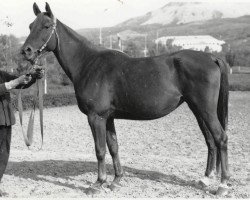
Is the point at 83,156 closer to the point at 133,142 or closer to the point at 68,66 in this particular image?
the point at 133,142

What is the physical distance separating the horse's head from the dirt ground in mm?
2055

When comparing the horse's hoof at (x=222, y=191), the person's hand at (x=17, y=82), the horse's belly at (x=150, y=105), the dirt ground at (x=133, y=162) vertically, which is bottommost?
the dirt ground at (x=133, y=162)

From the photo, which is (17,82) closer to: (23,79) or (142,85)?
(23,79)

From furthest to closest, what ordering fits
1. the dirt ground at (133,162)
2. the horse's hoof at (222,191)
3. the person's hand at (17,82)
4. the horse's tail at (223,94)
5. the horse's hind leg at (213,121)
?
1. the dirt ground at (133,162)
2. the horse's tail at (223,94)
3. the horse's hoof at (222,191)
4. the horse's hind leg at (213,121)
5. the person's hand at (17,82)

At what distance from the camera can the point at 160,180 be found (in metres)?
6.36

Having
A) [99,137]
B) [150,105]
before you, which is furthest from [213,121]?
[99,137]

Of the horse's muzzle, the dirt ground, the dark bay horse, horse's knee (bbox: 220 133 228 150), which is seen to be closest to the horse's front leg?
the dark bay horse

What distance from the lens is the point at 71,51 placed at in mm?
5918

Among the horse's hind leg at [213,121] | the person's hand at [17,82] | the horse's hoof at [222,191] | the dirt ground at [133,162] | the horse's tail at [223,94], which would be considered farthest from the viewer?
the dirt ground at [133,162]

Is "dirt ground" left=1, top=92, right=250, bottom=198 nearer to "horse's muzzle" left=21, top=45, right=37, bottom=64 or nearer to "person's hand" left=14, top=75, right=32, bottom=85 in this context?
"person's hand" left=14, top=75, right=32, bottom=85

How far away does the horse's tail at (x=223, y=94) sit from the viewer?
→ 223 inches

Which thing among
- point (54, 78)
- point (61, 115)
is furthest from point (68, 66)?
point (54, 78)

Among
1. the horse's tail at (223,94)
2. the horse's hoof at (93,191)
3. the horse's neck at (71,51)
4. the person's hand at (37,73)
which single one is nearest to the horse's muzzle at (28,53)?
the person's hand at (37,73)

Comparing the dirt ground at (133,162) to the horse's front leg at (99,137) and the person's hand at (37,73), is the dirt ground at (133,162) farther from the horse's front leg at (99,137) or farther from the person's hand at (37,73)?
the person's hand at (37,73)
